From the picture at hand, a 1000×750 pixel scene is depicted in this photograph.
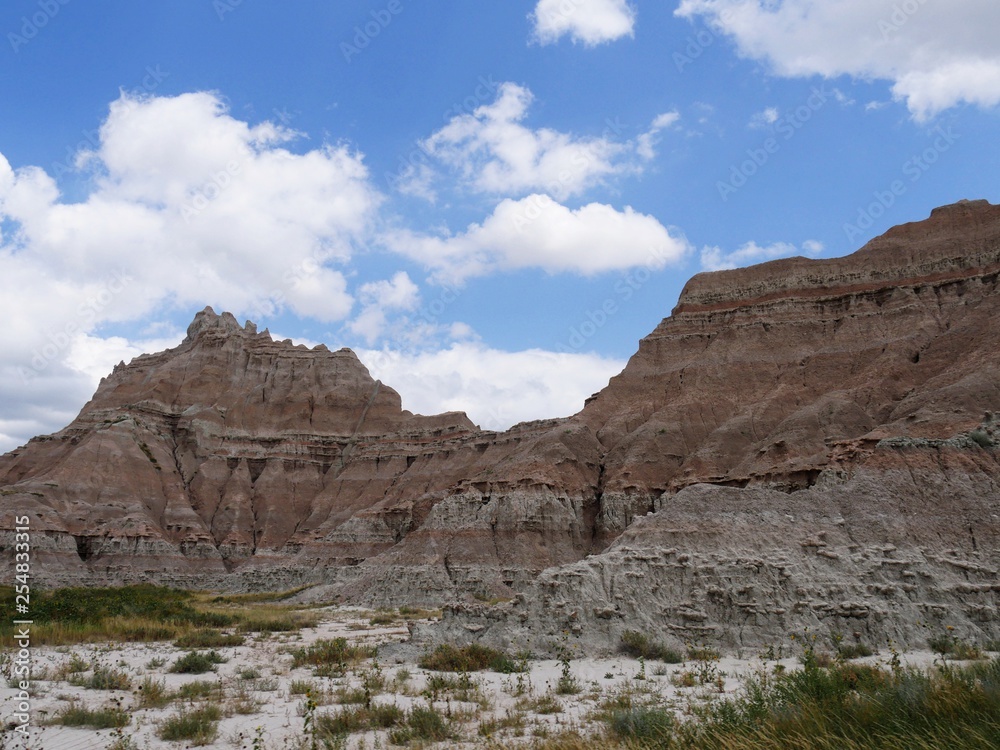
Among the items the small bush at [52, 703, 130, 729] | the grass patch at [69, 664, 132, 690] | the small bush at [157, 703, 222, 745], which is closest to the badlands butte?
the grass patch at [69, 664, 132, 690]

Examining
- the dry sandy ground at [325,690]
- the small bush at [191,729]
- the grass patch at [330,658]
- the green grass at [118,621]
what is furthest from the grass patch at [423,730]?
the green grass at [118,621]

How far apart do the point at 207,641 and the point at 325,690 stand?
9.99 metres

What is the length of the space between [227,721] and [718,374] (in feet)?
172

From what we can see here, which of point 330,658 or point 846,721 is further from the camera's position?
point 330,658

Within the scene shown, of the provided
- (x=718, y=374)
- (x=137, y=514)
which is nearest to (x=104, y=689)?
(x=718, y=374)

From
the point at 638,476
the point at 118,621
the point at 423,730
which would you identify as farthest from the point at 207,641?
the point at 638,476

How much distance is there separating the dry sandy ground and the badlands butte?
3.23 m

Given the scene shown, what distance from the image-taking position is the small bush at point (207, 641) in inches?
827

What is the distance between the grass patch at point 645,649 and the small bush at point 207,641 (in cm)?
1236

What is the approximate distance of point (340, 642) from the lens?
19.3 metres

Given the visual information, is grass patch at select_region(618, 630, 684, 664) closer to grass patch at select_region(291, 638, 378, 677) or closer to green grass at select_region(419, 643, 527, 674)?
green grass at select_region(419, 643, 527, 674)

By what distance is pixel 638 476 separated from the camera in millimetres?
52219

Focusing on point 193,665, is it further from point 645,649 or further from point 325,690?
point 645,649

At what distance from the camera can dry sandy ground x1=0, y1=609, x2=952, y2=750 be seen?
10.0 m
